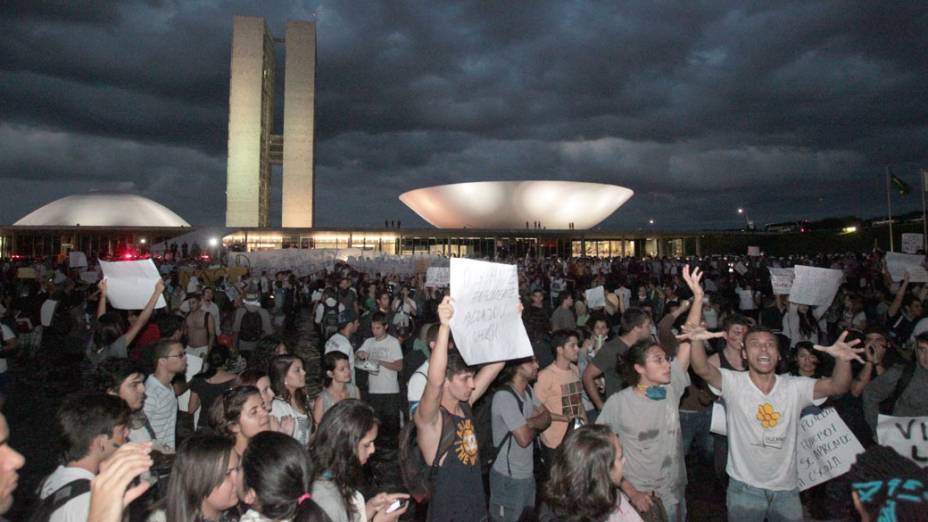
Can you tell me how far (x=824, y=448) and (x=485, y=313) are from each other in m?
2.56

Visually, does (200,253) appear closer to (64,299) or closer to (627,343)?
(64,299)

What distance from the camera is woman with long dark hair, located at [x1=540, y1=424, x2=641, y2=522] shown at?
2363 mm

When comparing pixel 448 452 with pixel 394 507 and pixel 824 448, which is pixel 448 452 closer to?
pixel 394 507

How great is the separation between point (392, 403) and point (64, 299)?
7.17 meters

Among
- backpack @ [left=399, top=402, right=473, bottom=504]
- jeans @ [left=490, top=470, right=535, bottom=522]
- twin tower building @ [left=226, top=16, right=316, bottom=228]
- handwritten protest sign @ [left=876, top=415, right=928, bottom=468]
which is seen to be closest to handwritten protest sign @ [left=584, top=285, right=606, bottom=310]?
handwritten protest sign @ [left=876, top=415, right=928, bottom=468]

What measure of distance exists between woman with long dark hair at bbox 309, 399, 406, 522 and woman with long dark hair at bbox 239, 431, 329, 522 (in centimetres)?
27

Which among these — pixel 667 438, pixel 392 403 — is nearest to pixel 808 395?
pixel 667 438

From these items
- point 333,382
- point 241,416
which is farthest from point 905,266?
point 241,416

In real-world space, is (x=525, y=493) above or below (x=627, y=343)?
below

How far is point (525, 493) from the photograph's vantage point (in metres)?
3.56

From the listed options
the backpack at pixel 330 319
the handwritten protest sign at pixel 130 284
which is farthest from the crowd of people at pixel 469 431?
the backpack at pixel 330 319

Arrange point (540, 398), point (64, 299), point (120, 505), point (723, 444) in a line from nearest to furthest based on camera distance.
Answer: point (120, 505), point (540, 398), point (723, 444), point (64, 299)

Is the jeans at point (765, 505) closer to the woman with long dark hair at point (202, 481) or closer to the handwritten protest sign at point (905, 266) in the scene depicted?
the woman with long dark hair at point (202, 481)

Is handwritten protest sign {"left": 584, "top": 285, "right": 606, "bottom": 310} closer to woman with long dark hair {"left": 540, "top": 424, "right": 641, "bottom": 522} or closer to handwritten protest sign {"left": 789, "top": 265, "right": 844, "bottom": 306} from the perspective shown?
handwritten protest sign {"left": 789, "top": 265, "right": 844, "bottom": 306}
